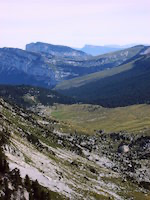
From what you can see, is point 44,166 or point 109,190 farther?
point 109,190

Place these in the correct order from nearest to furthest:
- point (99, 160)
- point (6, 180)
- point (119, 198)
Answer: point (6, 180), point (119, 198), point (99, 160)

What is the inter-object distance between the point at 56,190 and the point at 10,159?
463 inches

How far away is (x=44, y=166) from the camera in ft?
313

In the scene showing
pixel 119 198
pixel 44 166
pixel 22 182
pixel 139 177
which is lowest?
pixel 139 177

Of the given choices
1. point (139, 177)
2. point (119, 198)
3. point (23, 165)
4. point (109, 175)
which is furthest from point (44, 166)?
point (139, 177)

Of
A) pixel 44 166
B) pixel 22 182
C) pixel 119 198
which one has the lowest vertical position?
pixel 119 198

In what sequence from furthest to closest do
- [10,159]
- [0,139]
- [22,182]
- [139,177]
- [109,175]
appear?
[139,177], [109,175], [0,139], [10,159], [22,182]

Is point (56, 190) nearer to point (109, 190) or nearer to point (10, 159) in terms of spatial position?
point (10, 159)

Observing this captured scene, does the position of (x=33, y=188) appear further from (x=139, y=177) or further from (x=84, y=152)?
(x=84, y=152)

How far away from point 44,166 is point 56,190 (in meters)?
18.8

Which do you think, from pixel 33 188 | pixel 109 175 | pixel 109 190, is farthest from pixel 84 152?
pixel 33 188

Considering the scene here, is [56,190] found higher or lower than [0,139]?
lower

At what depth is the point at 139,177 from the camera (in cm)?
16525

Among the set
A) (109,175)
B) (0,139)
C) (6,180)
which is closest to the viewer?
(6,180)
